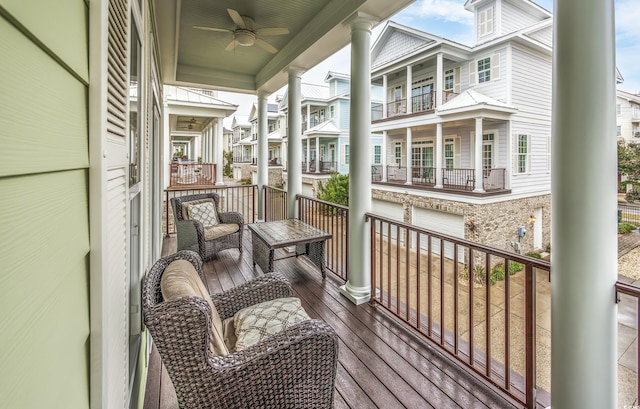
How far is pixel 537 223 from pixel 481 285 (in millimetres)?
3645

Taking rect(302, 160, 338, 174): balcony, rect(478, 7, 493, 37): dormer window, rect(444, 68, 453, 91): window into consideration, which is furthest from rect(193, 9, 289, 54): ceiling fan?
rect(302, 160, 338, 174): balcony

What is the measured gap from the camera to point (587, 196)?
1.49 metres

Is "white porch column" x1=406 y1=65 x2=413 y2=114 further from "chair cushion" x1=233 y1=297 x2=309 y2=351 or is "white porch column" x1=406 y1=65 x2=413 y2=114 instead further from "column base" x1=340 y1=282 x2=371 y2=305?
"chair cushion" x1=233 y1=297 x2=309 y2=351

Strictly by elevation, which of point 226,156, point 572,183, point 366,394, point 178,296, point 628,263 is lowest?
point 366,394

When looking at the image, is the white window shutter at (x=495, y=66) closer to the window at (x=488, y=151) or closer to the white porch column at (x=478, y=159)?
the window at (x=488, y=151)

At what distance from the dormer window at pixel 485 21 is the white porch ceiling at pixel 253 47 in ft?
25.2

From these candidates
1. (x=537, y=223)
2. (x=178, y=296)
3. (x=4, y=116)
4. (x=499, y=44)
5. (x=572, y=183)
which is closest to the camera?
(x=4, y=116)

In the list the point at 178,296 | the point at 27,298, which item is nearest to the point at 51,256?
the point at 27,298

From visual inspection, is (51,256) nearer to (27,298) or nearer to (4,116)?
(27,298)

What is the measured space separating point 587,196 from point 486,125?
373 inches

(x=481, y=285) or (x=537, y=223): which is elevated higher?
(x=537, y=223)

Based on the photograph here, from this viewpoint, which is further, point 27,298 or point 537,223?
point 537,223

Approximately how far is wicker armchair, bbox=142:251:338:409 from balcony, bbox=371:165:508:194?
847 centimetres

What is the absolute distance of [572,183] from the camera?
152cm
